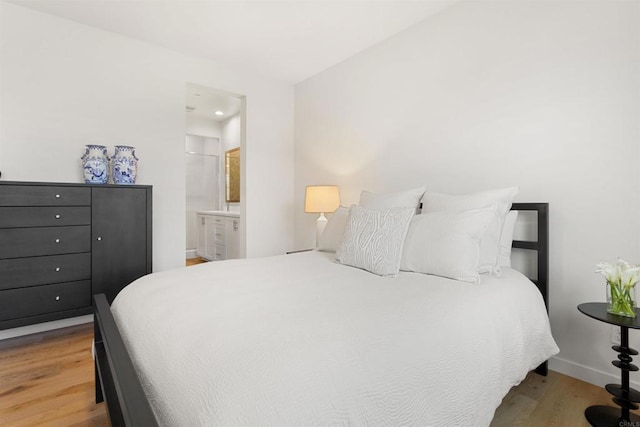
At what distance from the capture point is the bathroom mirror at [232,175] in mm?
5512

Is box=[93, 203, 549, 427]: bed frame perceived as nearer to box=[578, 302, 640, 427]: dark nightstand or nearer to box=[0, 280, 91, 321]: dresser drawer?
box=[578, 302, 640, 427]: dark nightstand

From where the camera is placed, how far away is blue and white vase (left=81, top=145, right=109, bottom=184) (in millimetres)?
2604

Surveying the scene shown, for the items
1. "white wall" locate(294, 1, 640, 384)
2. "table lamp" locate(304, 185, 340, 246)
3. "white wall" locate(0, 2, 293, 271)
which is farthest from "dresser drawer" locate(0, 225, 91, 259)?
"white wall" locate(294, 1, 640, 384)

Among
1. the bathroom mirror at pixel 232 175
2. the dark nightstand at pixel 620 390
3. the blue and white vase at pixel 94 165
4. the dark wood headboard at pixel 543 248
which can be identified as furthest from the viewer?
the bathroom mirror at pixel 232 175

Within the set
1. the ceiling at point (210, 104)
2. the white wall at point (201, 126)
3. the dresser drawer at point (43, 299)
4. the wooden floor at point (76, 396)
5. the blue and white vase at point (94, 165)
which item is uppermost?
the ceiling at point (210, 104)

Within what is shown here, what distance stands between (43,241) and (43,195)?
0.34 metres

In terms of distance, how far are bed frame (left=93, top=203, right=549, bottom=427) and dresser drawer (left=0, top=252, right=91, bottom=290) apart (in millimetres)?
1088

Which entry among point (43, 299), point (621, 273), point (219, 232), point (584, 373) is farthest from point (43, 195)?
point (584, 373)

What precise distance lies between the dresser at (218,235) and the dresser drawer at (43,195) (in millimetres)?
2109

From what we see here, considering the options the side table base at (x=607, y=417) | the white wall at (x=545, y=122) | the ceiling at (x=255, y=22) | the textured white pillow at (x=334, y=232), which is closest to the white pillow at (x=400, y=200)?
the textured white pillow at (x=334, y=232)

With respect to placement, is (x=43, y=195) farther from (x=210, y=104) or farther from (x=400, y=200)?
(x=210, y=104)

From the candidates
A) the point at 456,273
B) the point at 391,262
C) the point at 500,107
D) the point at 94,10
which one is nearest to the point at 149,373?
the point at 391,262

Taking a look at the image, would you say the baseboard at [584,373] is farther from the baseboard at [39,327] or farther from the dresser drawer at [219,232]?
the dresser drawer at [219,232]

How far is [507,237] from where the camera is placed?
1948mm
